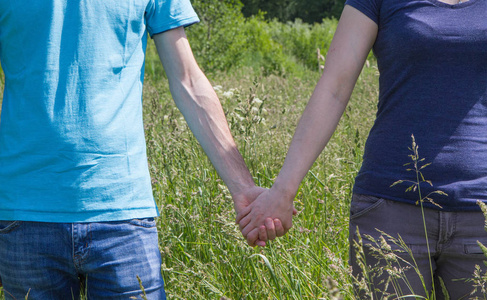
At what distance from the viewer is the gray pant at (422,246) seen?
173 centimetres

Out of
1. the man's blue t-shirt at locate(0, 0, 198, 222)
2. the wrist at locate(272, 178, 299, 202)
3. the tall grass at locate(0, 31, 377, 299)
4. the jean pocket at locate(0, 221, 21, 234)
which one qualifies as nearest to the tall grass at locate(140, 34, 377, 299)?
the tall grass at locate(0, 31, 377, 299)

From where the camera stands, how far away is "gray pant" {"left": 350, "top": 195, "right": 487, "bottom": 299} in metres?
1.73

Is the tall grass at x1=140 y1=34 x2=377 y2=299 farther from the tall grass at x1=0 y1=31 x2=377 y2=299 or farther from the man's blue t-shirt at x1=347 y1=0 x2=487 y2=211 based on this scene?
the man's blue t-shirt at x1=347 y1=0 x2=487 y2=211

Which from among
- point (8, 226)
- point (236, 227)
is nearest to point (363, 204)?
point (236, 227)

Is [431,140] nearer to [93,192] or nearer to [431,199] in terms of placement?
[431,199]

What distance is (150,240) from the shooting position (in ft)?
5.72

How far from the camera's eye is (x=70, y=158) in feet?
5.32

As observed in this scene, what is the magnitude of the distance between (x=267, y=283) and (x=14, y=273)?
1015 mm

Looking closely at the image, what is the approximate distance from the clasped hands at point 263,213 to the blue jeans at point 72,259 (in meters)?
0.65

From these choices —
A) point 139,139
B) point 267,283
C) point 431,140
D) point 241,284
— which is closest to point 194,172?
point 241,284

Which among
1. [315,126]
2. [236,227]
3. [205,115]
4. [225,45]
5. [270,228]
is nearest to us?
[315,126]

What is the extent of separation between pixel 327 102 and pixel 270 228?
582mm

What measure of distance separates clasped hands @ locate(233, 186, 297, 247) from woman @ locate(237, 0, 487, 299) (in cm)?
39

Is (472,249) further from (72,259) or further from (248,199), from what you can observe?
(72,259)
